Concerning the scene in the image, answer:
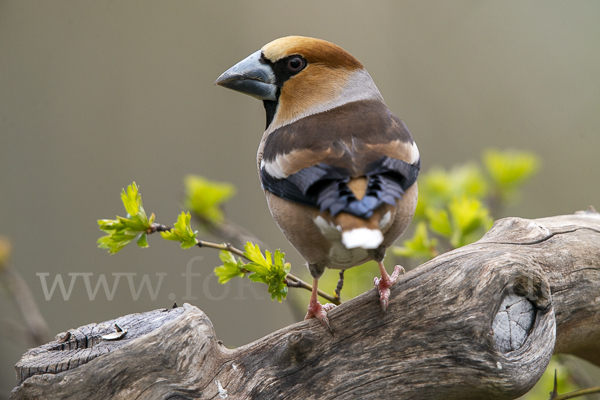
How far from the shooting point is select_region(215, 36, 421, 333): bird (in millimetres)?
1768

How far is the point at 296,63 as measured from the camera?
243 cm

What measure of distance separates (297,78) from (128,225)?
3.39 ft

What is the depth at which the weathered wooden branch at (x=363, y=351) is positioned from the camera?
5.74ft

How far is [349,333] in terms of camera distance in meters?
1.97

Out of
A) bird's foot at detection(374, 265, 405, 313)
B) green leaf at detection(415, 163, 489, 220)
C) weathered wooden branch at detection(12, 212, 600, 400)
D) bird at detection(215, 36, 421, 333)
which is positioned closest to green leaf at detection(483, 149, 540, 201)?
green leaf at detection(415, 163, 489, 220)

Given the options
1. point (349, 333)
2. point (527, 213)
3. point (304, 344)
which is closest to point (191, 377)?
point (304, 344)

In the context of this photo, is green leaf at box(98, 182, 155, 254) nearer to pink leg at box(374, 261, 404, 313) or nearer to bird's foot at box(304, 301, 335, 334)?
bird's foot at box(304, 301, 335, 334)

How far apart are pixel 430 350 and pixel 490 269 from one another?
1.20 feet

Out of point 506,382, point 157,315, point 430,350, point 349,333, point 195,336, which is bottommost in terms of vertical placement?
point 506,382

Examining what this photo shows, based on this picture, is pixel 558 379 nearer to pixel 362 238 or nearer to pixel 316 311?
pixel 316 311

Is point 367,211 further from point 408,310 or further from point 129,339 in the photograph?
point 129,339

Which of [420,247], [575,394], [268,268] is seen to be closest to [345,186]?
[268,268]

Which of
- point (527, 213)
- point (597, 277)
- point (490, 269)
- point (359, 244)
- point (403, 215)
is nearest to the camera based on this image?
point (359, 244)

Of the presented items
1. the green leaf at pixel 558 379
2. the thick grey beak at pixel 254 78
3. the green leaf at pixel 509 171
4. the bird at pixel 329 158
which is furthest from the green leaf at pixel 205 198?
the green leaf at pixel 558 379
